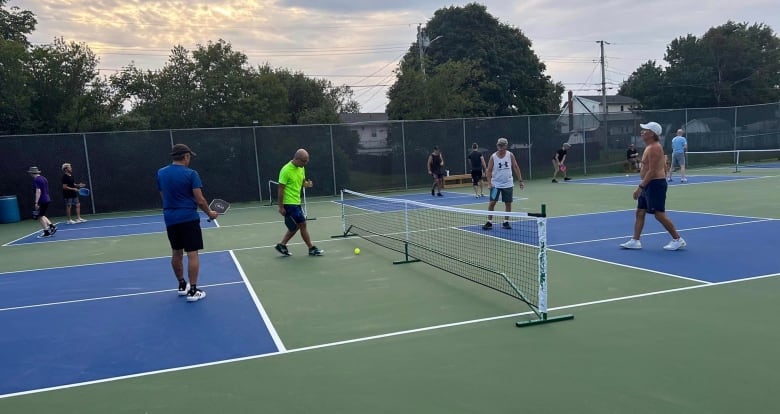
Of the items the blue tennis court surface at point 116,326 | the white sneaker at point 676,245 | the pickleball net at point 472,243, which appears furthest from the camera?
the white sneaker at point 676,245

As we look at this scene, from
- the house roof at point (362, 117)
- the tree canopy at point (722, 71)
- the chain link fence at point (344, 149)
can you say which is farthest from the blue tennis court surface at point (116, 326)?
the tree canopy at point (722, 71)

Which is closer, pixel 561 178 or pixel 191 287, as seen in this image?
pixel 191 287

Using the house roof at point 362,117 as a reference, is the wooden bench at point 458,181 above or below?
below

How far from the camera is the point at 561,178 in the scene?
2533 centimetres

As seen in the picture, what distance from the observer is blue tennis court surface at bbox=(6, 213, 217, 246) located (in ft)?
44.4

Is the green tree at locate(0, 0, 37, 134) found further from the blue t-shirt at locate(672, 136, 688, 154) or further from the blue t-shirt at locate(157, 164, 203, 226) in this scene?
the blue t-shirt at locate(672, 136, 688, 154)

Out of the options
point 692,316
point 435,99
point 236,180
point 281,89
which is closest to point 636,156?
point 435,99

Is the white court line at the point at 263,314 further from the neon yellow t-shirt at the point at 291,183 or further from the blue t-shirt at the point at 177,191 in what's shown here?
the neon yellow t-shirt at the point at 291,183

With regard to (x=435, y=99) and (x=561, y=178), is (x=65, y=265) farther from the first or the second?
(x=435, y=99)

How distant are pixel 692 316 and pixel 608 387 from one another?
2.04m

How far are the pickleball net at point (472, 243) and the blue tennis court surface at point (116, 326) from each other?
2648 millimetres

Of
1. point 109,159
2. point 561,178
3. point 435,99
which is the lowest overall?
point 561,178

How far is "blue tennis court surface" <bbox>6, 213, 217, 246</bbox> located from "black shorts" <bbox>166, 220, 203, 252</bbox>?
758 centimetres

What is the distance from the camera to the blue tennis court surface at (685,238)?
7.36 m
